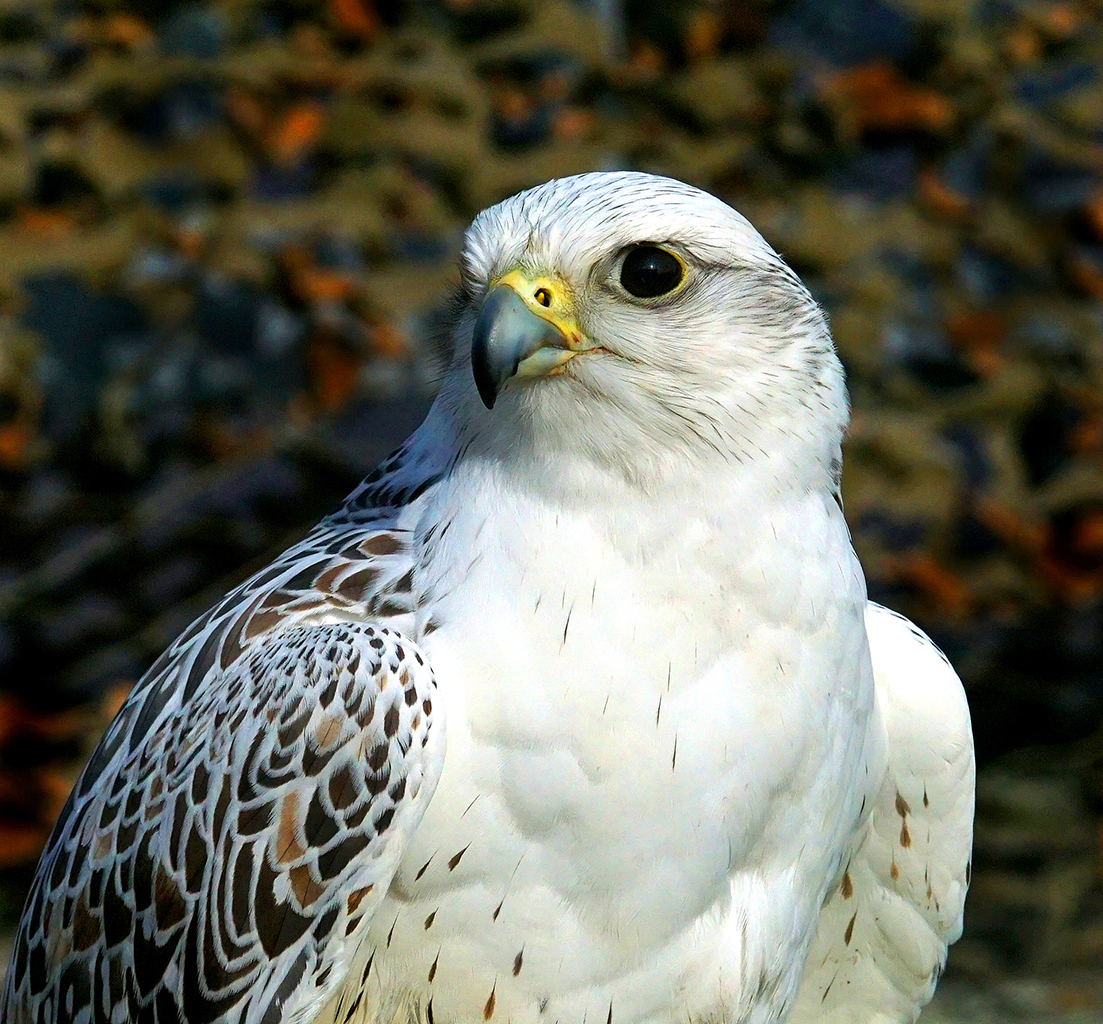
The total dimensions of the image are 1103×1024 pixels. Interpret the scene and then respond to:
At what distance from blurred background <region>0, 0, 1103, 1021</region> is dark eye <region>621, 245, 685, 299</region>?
3.44m

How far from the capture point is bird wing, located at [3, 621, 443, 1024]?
222 centimetres

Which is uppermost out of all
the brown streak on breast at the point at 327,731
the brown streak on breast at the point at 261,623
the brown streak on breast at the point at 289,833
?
the brown streak on breast at the point at 327,731

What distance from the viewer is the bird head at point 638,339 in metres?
2.27

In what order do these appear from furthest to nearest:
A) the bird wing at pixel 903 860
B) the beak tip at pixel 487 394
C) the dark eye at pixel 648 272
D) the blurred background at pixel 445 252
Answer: the blurred background at pixel 445 252 → the bird wing at pixel 903 860 → the dark eye at pixel 648 272 → the beak tip at pixel 487 394

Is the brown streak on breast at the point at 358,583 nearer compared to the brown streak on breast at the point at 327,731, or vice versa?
the brown streak on breast at the point at 327,731

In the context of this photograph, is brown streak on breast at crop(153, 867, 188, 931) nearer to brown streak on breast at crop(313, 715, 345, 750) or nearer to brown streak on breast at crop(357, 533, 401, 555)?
brown streak on breast at crop(313, 715, 345, 750)

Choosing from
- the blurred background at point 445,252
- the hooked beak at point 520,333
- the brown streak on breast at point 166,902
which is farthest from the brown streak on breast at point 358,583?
the blurred background at point 445,252

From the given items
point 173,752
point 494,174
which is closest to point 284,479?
point 494,174

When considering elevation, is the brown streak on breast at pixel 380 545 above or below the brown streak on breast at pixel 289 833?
above

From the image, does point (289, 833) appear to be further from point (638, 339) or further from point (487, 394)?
point (638, 339)

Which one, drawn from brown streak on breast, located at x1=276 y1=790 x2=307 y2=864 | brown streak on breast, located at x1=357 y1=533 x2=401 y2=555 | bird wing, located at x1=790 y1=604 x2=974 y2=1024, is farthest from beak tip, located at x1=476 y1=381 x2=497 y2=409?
bird wing, located at x1=790 y1=604 x2=974 y2=1024

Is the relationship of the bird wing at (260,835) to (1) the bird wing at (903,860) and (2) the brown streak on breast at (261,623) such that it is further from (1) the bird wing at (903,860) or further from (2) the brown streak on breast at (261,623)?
(1) the bird wing at (903,860)

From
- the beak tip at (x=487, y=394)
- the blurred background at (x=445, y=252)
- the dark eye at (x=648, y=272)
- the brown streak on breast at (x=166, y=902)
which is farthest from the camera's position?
the blurred background at (x=445, y=252)

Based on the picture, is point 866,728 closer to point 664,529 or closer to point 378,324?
point 664,529
